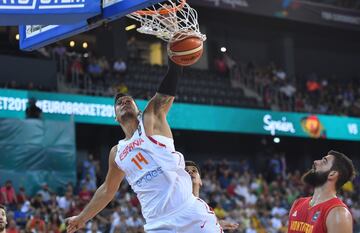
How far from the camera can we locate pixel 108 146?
23906 mm

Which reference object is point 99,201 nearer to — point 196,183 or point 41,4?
point 196,183

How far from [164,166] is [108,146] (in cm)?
1855

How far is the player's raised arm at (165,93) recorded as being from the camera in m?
5.51

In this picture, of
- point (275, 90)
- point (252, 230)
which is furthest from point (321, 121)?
point (252, 230)

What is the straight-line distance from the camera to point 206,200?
738 inches

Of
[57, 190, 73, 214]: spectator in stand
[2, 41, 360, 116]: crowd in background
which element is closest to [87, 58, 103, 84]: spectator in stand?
[2, 41, 360, 116]: crowd in background

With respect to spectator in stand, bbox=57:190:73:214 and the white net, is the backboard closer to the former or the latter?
the white net

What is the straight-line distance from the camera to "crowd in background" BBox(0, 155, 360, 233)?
49.2 ft

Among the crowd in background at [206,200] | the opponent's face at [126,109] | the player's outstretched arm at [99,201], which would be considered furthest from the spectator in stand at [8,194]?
the opponent's face at [126,109]

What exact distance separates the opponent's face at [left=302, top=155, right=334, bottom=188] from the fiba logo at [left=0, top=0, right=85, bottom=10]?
2411 mm

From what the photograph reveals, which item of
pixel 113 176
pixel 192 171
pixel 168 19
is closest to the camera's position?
pixel 113 176

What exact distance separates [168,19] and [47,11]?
3.82 feet

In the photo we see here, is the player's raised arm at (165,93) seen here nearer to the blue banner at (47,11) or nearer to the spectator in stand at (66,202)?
the blue banner at (47,11)

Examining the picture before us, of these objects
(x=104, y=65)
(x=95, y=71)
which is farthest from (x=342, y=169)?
(x=104, y=65)
